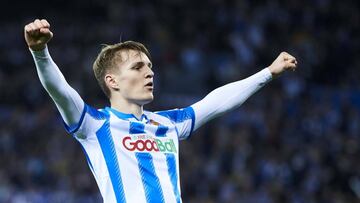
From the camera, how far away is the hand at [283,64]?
563 centimetres

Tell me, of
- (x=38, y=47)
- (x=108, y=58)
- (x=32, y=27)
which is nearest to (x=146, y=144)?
(x=108, y=58)

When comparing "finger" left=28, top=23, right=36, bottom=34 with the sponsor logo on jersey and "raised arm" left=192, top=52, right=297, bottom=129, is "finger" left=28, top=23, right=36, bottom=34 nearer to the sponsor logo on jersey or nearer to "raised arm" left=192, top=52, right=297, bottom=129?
the sponsor logo on jersey

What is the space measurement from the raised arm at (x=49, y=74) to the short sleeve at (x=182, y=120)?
785mm

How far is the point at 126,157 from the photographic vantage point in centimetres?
512

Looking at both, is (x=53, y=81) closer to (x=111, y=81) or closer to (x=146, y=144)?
(x=111, y=81)

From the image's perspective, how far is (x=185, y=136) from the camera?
5.59 m

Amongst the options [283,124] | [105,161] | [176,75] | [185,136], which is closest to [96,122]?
[105,161]

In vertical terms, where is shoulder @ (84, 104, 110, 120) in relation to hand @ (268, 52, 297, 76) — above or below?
below

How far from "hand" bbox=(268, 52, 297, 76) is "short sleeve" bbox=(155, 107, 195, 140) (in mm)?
607

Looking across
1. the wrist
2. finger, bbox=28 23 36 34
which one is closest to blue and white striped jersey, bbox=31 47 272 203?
the wrist

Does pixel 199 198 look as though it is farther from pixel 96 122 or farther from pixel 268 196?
pixel 96 122

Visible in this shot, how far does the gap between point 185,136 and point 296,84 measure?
9570 mm

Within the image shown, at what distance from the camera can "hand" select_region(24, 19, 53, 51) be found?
14.9ft

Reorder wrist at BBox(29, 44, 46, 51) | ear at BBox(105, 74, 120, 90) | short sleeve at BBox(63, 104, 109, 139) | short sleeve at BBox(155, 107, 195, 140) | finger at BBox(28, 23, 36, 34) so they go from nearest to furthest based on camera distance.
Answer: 1. finger at BBox(28, 23, 36, 34)
2. wrist at BBox(29, 44, 46, 51)
3. short sleeve at BBox(63, 104, 109, 139)
4. ear at BBox(105, 74, 120, 90)
5. short sleeve at BBox(155, 107, 195, 140)
